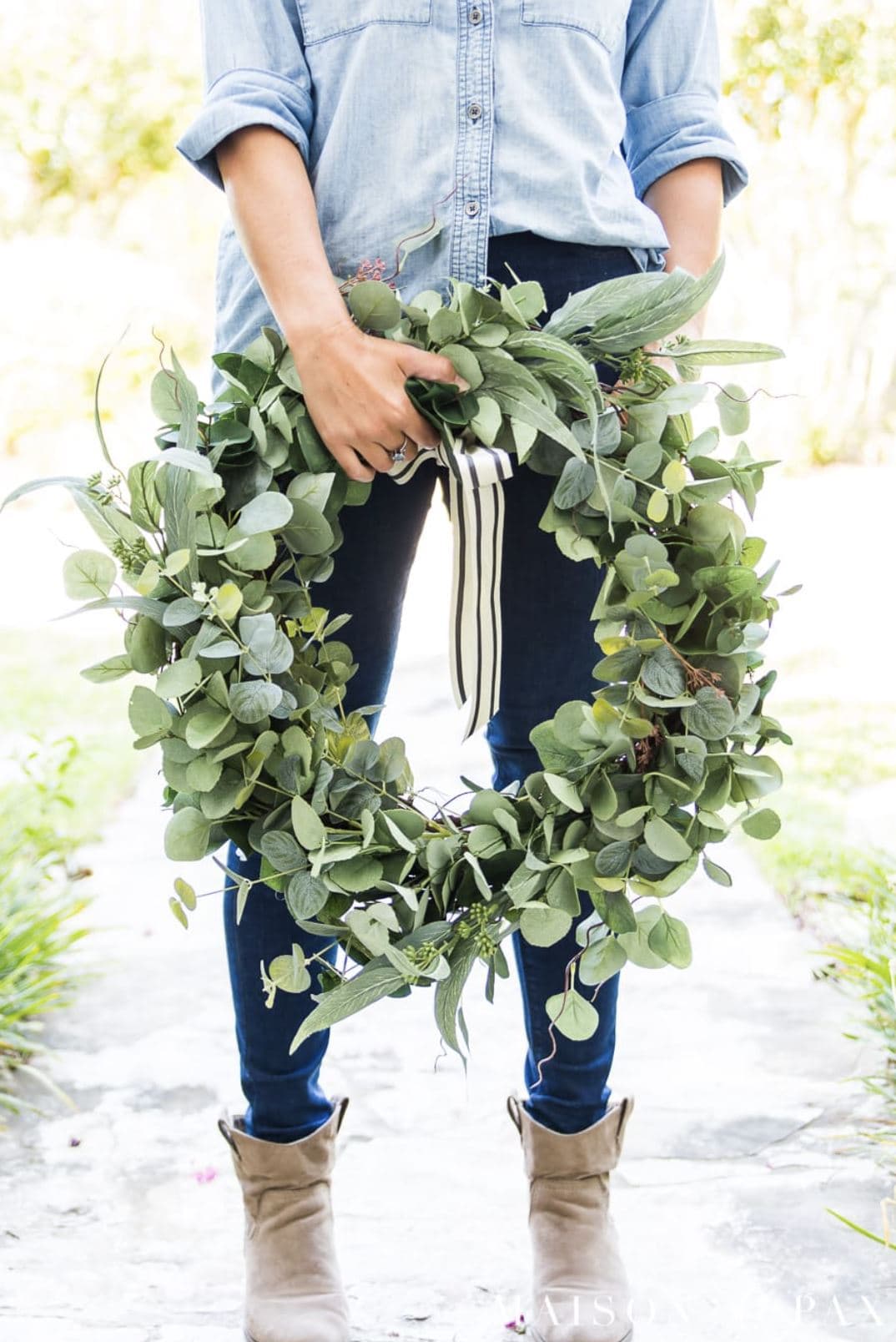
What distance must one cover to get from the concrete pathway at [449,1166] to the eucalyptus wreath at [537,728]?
43 centimetres

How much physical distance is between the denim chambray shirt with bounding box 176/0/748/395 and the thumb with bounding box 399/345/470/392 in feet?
0.32

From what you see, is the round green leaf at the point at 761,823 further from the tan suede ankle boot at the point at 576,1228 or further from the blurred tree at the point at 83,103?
the blurred tree at the point at 83,103

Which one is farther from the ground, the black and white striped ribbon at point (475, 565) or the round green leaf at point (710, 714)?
the black and white striped ribbon at point (475, 565)

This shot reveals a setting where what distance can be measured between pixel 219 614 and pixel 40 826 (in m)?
1.53

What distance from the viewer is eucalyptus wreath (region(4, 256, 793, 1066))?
106 centimetres

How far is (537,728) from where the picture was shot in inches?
44.5

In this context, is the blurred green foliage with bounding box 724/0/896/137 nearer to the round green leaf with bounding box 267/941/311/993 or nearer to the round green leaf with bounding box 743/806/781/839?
the round green leaf with bounding box 743/806/781/839

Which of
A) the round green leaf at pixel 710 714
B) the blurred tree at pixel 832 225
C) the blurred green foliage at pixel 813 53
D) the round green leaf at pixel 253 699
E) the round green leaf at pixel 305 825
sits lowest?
the round green leaf at pixel 305 825

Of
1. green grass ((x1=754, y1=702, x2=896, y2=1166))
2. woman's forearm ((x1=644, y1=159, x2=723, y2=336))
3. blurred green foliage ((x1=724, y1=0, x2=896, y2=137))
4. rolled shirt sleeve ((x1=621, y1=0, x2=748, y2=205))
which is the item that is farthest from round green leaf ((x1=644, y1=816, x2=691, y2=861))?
blurred green foliage ((x1=724, y1=0, x2=896, y2=137))

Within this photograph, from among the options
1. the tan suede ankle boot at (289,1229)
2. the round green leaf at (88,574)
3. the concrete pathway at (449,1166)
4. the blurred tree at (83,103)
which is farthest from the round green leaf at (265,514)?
the blurred tree at (83,103)

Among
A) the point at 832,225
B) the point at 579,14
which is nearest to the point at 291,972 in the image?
the point at 579,14

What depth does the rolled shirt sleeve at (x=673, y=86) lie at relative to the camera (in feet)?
4.02

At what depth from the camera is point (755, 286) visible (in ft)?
23.3

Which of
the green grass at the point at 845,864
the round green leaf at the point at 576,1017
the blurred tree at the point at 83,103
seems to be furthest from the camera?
the blurred tree at the point at 83,103
